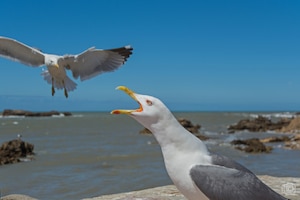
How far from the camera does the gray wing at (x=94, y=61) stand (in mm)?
6266

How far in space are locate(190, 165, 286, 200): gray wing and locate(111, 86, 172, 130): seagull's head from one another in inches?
13.5

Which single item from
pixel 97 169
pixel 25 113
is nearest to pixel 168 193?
pixel 97 169

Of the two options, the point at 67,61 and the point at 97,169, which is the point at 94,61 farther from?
the point at 97,169

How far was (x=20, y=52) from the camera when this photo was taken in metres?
7.17

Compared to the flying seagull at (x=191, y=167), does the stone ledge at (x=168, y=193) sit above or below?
below

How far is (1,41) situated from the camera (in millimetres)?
6867

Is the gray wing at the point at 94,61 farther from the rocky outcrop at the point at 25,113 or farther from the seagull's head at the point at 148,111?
the rocky outcrop at the point at 25,113

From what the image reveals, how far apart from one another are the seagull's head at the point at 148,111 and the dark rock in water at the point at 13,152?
9.59 metres

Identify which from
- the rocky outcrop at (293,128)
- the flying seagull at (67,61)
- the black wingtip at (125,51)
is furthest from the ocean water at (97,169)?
the rocky outcrop at (293,128)

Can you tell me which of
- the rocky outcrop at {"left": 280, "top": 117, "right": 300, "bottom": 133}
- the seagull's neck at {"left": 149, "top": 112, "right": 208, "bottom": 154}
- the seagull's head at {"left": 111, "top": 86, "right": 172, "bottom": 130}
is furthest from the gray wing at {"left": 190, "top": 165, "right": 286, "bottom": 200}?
the rocky outcrop at {"left": 280, "top": 117, "right": 300, "bottom": 133}

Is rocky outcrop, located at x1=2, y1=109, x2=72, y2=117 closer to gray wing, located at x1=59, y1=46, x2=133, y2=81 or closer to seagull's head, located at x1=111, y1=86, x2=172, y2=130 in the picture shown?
gray wing, located at x1=59, y1=46, x2=133, y2=81

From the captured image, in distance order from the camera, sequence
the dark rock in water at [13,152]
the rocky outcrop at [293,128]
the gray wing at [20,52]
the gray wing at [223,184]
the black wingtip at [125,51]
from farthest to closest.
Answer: the rocky outcrop at [293,128] < the dark rock in water at [13,152] < the gray wing at [20,52] < the black wingtip at [125,51] < the gray wing at [223,184]

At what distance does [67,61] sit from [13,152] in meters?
6.26

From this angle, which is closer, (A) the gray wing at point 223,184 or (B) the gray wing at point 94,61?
(A) the gray wing at point 223,184
